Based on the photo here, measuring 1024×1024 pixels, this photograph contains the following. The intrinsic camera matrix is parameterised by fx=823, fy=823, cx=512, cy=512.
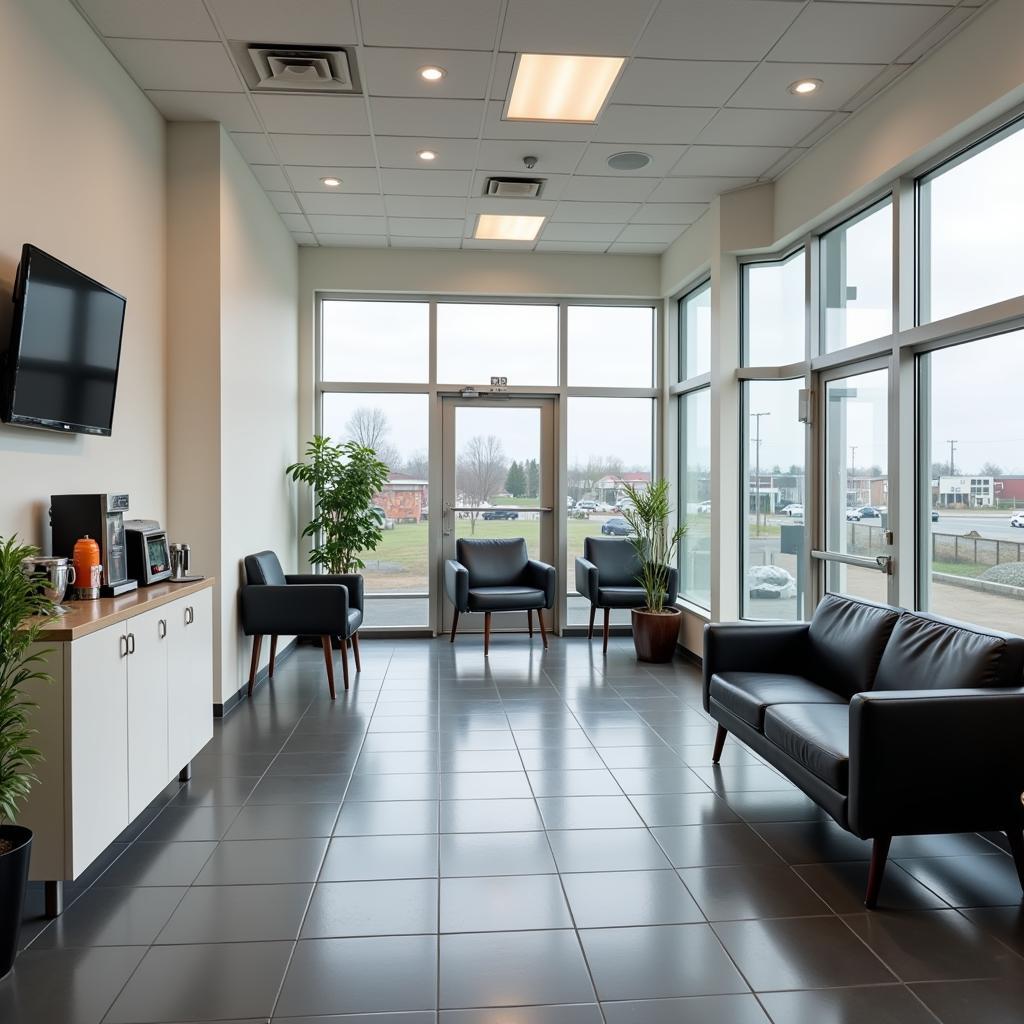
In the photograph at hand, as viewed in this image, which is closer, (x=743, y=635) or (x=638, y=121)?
(x=743, y=635)

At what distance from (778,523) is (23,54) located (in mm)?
4883

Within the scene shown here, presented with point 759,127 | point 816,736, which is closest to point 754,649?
point 816,736

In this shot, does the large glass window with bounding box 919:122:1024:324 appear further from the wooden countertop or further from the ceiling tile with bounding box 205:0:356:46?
the wooden countertop

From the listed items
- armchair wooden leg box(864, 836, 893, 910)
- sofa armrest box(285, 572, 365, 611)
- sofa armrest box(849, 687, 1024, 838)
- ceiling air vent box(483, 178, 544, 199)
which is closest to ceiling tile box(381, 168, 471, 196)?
ceiling air vent box(483, 178, 544, 199)

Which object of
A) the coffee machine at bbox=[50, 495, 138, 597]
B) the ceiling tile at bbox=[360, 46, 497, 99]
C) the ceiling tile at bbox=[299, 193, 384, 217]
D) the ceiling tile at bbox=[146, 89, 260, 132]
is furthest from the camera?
the ceiling tile at bbox=[299, 193, 384, 217]

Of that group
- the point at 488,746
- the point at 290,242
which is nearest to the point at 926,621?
the point at 488,746

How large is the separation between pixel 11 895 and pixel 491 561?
17.4ft

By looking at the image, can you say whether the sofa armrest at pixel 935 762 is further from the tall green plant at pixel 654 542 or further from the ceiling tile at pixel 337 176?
the ceiling tile at pixel 337 176

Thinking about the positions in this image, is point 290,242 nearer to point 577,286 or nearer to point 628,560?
point 577,286

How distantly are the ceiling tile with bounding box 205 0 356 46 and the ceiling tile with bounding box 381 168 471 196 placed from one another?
1.64 meters

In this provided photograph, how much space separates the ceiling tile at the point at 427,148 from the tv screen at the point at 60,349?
2.12 m

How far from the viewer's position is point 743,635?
4.07 metres

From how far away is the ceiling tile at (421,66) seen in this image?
397 cm

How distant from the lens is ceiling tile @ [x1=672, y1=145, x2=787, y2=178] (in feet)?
16.8
